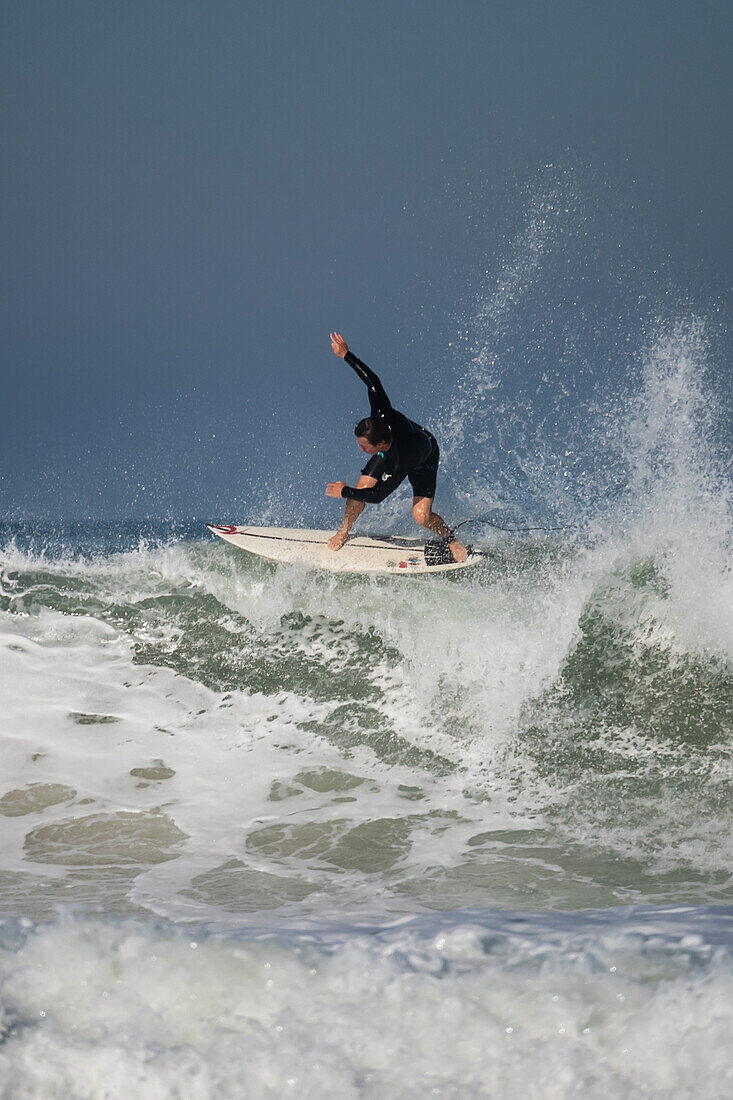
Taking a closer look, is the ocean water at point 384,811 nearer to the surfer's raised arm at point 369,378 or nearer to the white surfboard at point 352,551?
the white surfboard at point 352,551

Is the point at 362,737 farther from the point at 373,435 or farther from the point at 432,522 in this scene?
the point at 373,435

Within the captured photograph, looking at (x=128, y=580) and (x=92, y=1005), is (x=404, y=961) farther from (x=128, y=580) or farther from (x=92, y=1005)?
(x=128, y=580)

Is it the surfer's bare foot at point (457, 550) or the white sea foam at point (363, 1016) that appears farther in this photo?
the surfer's bare foot at point (457, 550)

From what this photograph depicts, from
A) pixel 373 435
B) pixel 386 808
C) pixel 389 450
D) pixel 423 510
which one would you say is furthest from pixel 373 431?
pixel 386 808

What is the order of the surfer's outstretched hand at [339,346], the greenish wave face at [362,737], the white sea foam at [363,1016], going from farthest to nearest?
1. the surfer's outstretched hand at [339,346]
2. the greenish wave face at [362,737]
3. the white sea foam at [363,1016]

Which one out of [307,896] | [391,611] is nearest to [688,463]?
[391,611]

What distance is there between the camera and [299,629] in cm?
635

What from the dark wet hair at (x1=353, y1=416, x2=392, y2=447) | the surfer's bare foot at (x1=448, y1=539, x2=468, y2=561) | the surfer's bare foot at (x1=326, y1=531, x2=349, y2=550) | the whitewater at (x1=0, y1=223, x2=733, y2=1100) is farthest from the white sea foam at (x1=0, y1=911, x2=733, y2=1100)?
the surfer's bare foot at (x1=326, y1=531, x2=349, y2=550)

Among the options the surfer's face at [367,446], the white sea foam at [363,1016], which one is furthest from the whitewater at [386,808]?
the surfer's face at [367,446]

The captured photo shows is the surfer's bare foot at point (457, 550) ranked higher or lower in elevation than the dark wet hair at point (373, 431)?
lower

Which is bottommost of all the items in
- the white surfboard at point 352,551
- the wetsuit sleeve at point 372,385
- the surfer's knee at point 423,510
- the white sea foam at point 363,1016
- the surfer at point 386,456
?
the white sea foam at point 363,1016

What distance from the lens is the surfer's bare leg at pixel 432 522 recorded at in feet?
21.1

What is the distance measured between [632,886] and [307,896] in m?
1.35

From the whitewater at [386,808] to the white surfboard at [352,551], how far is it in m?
0.12
